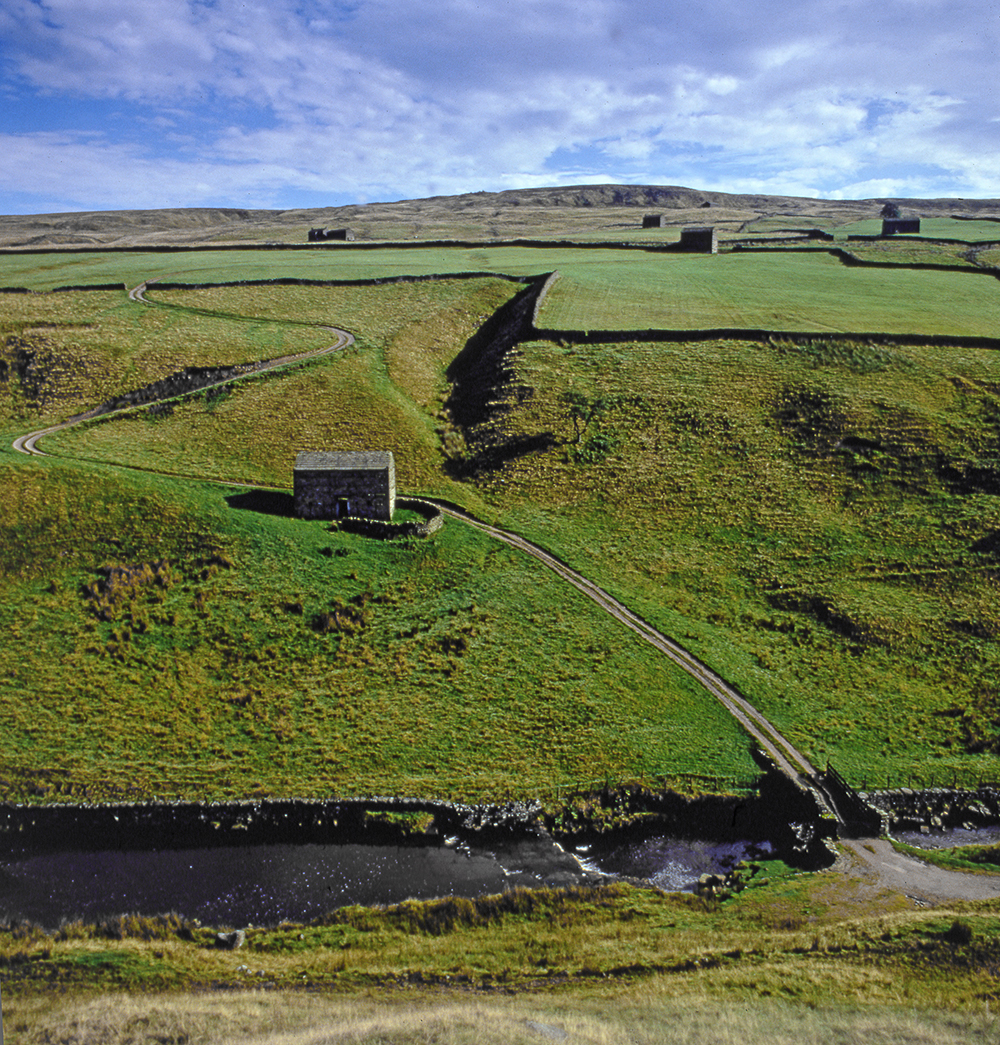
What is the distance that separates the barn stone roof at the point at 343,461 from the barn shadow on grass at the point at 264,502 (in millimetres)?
2584

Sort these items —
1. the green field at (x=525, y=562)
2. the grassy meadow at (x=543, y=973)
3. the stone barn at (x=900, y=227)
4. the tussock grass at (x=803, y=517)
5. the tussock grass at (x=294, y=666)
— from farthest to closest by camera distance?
the stone barn at (x=900, y=227) < the tussock grass at (x=803, y=517) < the green field at (x=525, y=562) < the tussock grass at (x=294, y=666) < the grassy meadow at (x=543, y=973)

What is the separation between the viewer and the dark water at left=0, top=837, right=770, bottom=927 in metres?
20.7

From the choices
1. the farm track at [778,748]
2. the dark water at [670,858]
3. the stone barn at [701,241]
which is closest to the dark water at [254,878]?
the dark water at [670,858]

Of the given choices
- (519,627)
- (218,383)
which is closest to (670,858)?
(519,627)

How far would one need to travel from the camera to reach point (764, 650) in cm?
3111

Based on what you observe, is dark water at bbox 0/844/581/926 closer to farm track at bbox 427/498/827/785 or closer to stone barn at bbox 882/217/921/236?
farm track at bbox 427/498/827/785

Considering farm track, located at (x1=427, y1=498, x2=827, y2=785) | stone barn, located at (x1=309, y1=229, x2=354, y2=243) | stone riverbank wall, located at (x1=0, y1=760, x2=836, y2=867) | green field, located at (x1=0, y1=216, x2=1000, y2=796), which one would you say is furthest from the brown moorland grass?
stone barn, located at (x1=309, y1=229, x2=354, y2=243)

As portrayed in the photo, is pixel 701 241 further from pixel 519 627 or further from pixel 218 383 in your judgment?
pixel 519 627

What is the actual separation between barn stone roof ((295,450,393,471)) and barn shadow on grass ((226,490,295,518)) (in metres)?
2.58

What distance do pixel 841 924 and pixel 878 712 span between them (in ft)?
35.1

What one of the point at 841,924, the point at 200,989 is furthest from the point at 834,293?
the point at 200,989

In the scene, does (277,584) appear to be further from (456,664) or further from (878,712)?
(878,712)

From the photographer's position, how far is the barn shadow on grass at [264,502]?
3856 centimetres

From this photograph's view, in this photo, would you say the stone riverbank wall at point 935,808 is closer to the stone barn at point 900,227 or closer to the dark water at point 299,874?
the dark water at point 299,874
